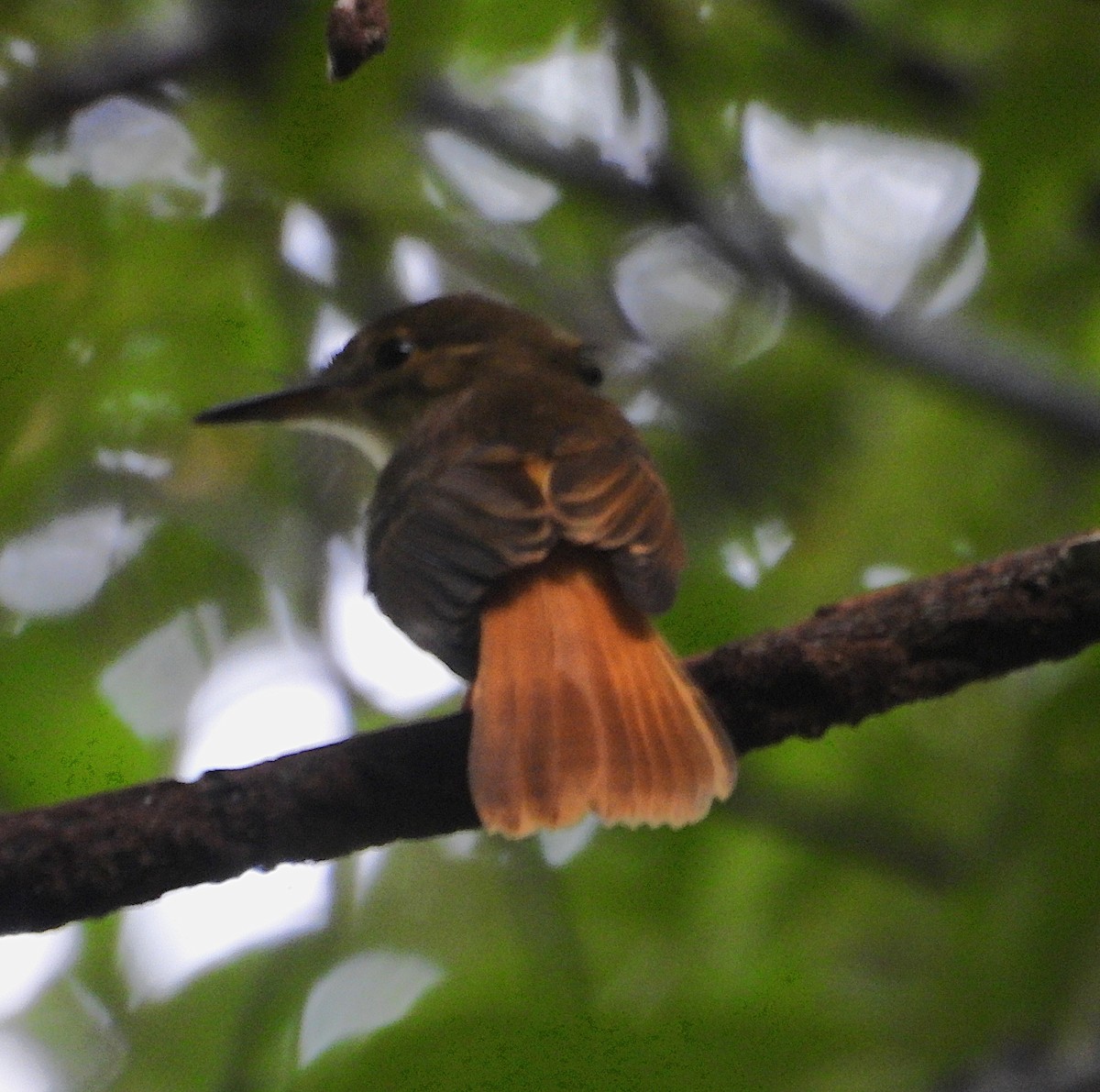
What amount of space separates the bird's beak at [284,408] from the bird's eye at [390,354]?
0.15 metres

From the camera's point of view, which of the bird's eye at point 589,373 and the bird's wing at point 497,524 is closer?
the bird's wing at point 497,524

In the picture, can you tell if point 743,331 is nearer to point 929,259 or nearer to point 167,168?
point 929,259

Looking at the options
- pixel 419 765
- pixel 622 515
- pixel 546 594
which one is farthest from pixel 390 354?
pixel 419 765

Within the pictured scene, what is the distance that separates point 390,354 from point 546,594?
1.35 meters

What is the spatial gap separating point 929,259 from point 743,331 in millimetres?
502

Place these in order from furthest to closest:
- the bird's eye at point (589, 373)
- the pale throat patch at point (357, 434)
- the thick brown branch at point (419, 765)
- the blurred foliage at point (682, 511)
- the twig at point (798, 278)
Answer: the bird's eye at point (589, 373) < the pale throat patch at point (357, 434) < the twig at point (798, 278) < the blurred foliage at point (682, 511) < the thick brown branch at point (419, 765)

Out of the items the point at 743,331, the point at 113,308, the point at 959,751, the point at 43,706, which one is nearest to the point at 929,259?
the point at 743,331

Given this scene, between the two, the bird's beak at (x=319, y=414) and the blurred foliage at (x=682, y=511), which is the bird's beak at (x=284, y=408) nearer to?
the bird's beak at (x=319, y=414)

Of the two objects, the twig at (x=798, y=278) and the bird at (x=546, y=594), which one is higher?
the bird at (x=546, y=594)

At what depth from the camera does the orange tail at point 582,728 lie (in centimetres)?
236

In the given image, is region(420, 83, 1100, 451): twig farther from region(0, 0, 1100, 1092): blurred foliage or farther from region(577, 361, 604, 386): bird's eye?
region(577, 361, 604, 386): bird's eye

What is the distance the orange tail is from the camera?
2355 mm

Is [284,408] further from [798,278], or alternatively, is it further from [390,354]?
[798,278]

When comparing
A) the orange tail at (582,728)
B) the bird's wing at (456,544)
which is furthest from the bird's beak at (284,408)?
the orange tail at (582,728)
